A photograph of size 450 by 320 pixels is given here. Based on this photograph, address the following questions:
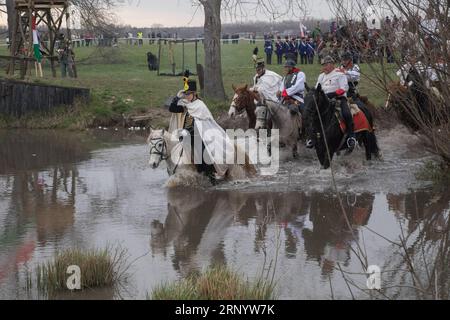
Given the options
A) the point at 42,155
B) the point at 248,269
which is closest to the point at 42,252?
the point at 248,269

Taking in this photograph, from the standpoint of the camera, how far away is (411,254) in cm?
1048

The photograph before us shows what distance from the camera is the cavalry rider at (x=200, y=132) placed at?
15391 mm

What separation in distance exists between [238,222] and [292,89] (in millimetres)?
6304

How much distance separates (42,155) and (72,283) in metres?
11.9

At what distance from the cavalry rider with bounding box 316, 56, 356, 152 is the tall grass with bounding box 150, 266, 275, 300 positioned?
338 inches

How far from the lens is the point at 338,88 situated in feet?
56.3

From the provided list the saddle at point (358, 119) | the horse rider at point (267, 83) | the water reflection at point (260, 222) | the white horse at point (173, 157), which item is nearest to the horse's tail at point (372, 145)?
the saddle at point (358, 119)

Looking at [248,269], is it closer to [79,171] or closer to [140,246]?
[140,246]

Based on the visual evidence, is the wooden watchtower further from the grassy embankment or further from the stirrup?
the grassy embankment

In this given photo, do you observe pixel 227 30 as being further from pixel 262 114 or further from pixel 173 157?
pixel 173 157

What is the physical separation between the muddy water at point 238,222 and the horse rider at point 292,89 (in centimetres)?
125

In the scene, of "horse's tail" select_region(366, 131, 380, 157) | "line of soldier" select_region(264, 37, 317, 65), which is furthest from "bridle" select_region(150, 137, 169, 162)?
"line of soldier" select_region(264, 37, 317, 65)

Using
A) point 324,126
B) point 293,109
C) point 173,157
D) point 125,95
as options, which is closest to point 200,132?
point 173,157

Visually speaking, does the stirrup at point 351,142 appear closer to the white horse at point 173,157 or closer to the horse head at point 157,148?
the white horse at point 173,157
